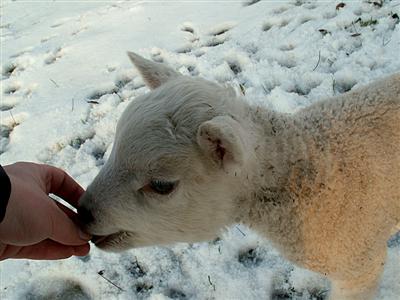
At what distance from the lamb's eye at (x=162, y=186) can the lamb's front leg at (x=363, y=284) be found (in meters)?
1.24

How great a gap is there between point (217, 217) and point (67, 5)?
21.6ft

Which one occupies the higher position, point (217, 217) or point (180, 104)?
point (180, 104)

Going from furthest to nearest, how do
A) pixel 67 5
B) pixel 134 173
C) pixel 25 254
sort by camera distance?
pixel 67 5 < pixel 25 254 < pixel 134 173

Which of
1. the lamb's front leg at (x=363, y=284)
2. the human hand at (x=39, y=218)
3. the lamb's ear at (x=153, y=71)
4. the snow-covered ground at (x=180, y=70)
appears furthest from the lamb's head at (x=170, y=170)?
the snow-covered ground at (x=180, y=70)

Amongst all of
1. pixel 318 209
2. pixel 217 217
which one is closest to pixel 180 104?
pixel 217 217

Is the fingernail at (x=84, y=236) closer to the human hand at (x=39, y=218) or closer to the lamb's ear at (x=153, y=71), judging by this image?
the human hand at (x=39, y=218)

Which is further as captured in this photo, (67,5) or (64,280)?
(67,5)

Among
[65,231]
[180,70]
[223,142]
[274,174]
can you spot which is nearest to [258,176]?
[274,174]

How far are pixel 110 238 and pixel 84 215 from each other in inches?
8.7

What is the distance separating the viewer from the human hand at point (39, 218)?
2100mm

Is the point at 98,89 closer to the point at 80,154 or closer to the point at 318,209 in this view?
the point at 80,154

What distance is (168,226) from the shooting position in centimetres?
237

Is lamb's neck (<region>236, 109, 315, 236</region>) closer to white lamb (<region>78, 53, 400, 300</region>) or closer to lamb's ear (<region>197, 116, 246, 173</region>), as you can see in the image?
white lamb (<region>78, 53, 400, 300</region>)

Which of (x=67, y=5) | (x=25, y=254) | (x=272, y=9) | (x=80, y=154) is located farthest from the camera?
(x=67, y=5)
